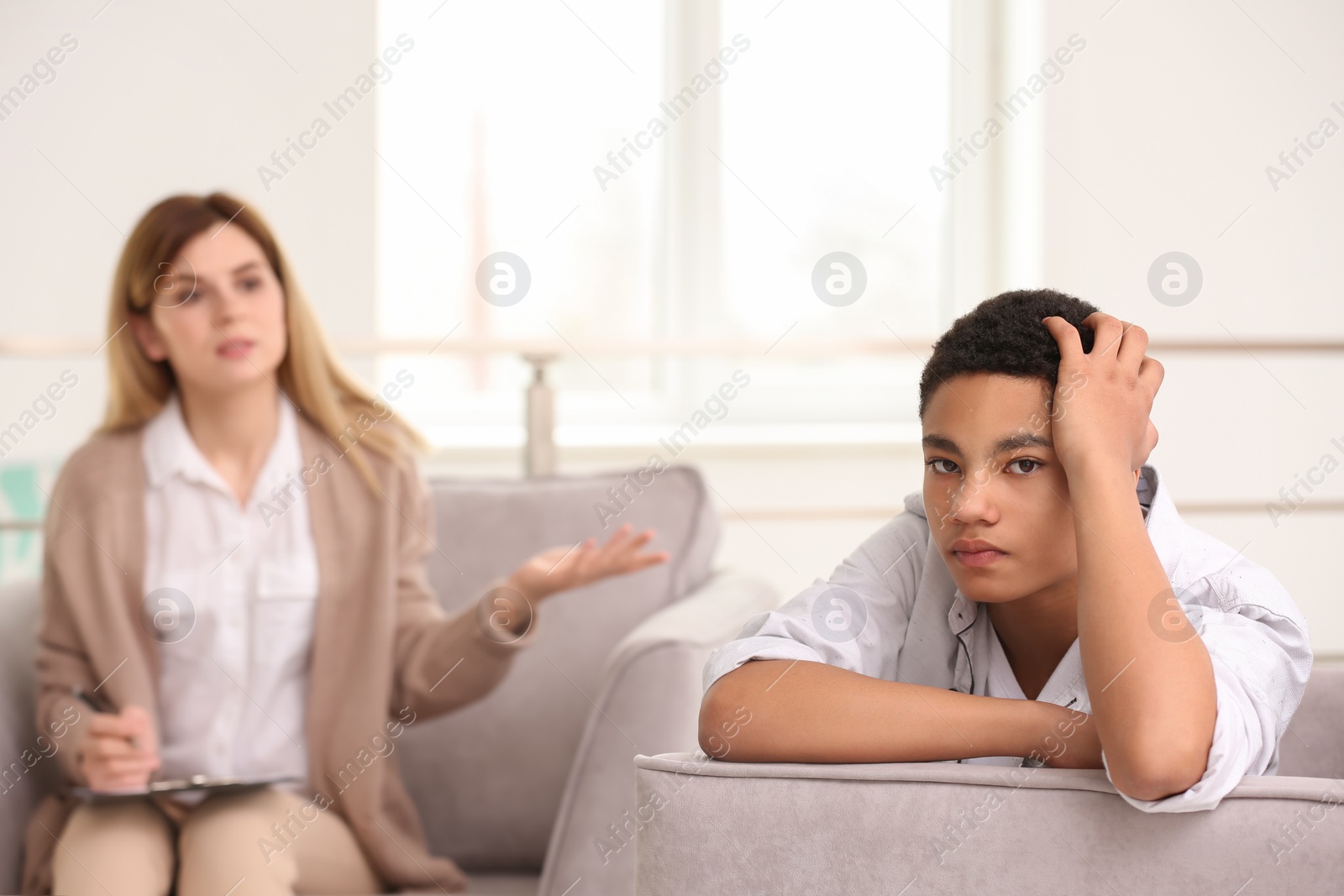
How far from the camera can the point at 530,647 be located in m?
1.45

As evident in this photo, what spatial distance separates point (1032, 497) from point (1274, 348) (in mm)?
1469

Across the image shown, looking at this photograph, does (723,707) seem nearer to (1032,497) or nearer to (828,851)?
(828,851)

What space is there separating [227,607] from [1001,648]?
89cm

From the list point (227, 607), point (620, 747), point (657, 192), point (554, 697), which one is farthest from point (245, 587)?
point (657, 192)

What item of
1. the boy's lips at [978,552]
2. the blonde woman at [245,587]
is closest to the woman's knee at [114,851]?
the blonde woman at [245,587]

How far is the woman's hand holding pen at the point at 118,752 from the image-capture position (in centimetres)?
112

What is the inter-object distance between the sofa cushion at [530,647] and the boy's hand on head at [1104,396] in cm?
85

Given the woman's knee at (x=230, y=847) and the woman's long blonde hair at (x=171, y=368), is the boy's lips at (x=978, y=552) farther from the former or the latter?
the woman's long blonde hair at (x=171, y=368)

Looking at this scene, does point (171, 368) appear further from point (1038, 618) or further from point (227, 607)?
point (1038, 618)

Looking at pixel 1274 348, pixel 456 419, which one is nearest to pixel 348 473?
pixel 1274 348

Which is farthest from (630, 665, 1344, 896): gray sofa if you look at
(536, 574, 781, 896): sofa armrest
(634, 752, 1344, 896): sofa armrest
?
(536, 574, 781, 896): sofa armrest

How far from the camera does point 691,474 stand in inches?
64.2

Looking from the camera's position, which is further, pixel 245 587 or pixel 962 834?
pixel 245 587

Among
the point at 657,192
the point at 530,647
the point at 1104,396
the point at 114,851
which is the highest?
the point at 657,192
